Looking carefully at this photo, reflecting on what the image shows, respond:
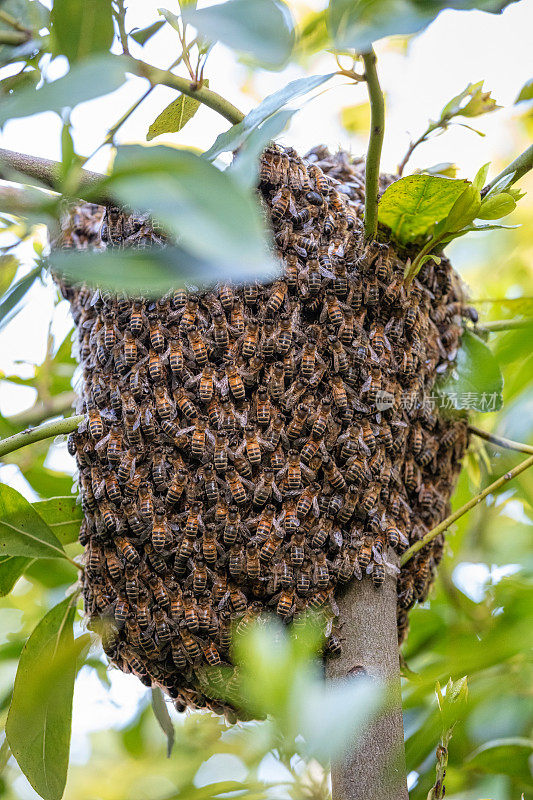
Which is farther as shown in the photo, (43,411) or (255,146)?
(43,411)

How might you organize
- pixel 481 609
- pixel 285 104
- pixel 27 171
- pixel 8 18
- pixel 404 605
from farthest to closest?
1. pixel 481 609
2. pixel 404 605
3. pixel 8 18
4. pixel 27 171
5. pixel 285 104

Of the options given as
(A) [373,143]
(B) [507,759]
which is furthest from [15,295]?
(B) [507,759]

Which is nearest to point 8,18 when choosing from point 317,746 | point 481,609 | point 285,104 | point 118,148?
point 285,104

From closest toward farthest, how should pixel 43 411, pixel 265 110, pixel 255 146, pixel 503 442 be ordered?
pixel 255 146 < pixel 265 110 < pixel 503 442 < pixel 43 411

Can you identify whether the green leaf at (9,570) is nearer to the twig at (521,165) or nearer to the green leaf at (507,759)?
the green leaf at (507,759)

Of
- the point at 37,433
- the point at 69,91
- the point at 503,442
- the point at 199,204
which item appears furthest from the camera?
the point at 503,442

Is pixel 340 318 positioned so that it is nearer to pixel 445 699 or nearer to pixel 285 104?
pixel 285 104

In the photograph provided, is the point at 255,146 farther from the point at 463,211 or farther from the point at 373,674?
the point at 373,674
